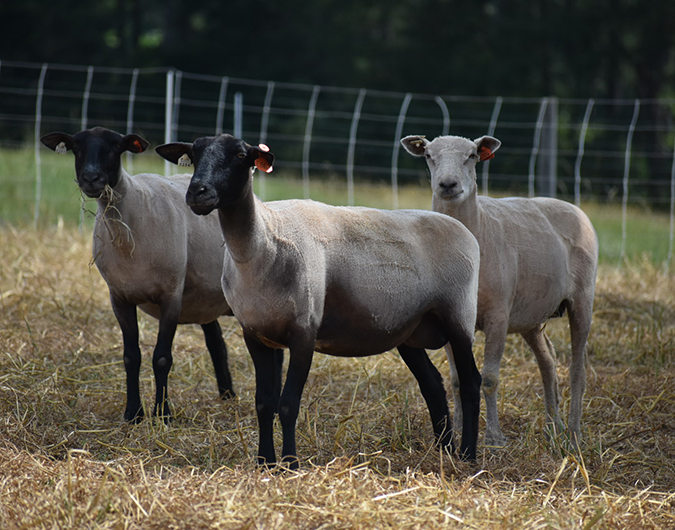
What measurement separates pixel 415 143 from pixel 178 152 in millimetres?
1824

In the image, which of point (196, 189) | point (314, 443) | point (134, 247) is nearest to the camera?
point (196, 189)

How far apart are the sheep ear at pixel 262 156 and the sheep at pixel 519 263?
1.38 meters

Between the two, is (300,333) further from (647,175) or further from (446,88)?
(446,88)

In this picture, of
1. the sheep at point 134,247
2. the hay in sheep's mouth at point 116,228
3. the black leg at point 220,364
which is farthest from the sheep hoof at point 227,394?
the hay in sheep's mouth at point 116,228

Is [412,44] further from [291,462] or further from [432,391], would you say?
[291,462]

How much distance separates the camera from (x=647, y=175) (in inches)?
827

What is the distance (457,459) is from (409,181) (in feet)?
58.8

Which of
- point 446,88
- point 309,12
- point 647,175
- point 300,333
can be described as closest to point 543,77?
point 446,88

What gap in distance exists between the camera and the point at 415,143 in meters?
5.20

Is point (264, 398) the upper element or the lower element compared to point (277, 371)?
upper

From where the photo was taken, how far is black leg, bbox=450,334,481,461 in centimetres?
424

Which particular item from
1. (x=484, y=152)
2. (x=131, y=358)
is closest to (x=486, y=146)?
(x=484, y=152)

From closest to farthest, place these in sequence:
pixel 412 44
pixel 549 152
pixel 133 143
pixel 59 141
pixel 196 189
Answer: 1. pixel 196 189
2. pixel 133 143
3. pixel 59 141
4. pixel 549 152
5. pixel 412 44

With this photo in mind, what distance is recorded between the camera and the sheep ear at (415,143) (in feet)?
16.9
